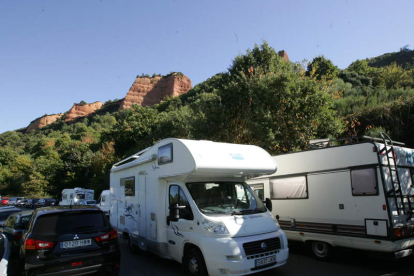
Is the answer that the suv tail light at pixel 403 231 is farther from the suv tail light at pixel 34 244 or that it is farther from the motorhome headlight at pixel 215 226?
the suv tail light at pixel 34 244

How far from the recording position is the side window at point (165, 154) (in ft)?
20.9

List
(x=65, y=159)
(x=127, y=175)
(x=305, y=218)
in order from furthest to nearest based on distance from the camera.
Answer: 1. (x=65, y=159)
2. (x=127, y=175)
3. (x=305, y=218)

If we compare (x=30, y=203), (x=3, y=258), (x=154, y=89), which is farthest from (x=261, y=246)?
(x=154, y=89)

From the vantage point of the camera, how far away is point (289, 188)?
8.08 metres

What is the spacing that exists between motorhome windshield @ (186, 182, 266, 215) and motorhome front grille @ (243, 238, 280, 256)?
0.74 metres

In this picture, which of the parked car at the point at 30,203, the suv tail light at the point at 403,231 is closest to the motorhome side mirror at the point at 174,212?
the suv tail light at the point at 403,231

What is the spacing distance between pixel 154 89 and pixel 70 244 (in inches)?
4789

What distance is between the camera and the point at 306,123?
13.3 metres

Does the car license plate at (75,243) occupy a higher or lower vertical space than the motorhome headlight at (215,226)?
lower

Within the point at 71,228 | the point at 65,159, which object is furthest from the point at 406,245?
the point at 65,159

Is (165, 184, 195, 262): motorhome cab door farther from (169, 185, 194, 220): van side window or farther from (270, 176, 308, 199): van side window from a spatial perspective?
(270, 176, 308, 199): van side window

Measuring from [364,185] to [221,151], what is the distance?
331 centimetres

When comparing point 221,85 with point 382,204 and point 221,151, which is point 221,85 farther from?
point 382,204

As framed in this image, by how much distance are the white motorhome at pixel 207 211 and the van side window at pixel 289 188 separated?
1.48 metres
